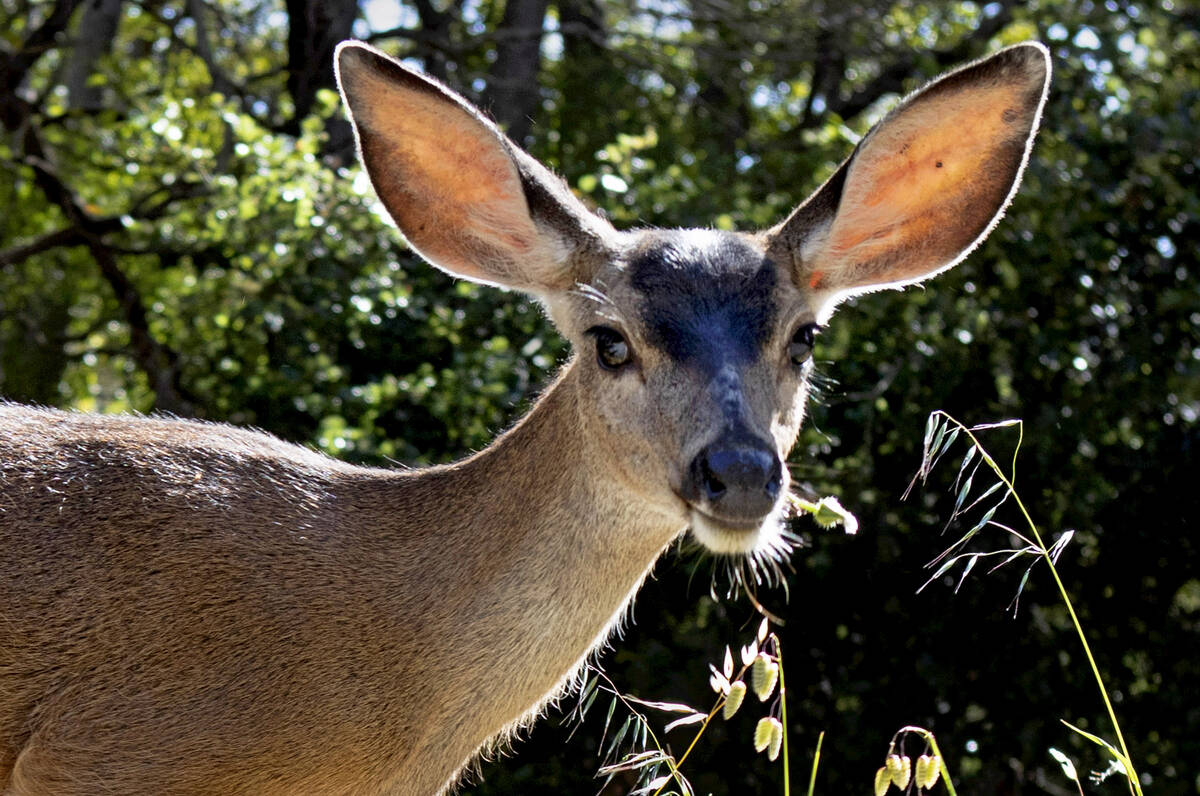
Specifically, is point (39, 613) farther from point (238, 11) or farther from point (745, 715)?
point (238, 11)

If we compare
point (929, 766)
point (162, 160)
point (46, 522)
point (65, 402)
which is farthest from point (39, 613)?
point (65, 402)

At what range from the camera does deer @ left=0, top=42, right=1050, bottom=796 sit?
3.51 meters

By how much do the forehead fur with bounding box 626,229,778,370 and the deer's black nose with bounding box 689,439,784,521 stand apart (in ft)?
0.91

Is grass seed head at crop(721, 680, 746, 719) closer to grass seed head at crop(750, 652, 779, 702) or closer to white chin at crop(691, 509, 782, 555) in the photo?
grass seed head at crop(750, 652, 779, 702)

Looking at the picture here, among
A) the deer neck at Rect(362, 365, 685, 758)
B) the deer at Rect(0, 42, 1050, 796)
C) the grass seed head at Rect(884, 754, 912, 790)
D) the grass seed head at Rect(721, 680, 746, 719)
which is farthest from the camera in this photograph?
the deer neck at Rect(362, 365, 685, 758)

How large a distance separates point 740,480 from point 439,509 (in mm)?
963

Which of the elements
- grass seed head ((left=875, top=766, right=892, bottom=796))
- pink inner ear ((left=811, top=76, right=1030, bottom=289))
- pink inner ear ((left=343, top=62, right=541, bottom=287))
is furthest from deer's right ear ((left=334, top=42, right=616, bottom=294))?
grass seed head ((left=875, top=766, right=892, bottom=796))

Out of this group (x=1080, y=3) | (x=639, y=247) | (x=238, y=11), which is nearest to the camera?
(x=639, y=247)

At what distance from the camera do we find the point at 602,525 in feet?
12.3

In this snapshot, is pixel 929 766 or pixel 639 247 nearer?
pixel 929 766

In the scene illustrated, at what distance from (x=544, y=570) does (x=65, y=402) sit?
6924mm

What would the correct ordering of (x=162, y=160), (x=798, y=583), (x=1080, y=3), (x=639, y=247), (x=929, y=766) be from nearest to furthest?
(x=929, y=766) → (x=639, y=247) → (x=798, y=583) → (x=162, y=160) → (x=1080, y=3)

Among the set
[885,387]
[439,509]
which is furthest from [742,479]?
[885,387]

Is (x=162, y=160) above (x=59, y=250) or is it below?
above
